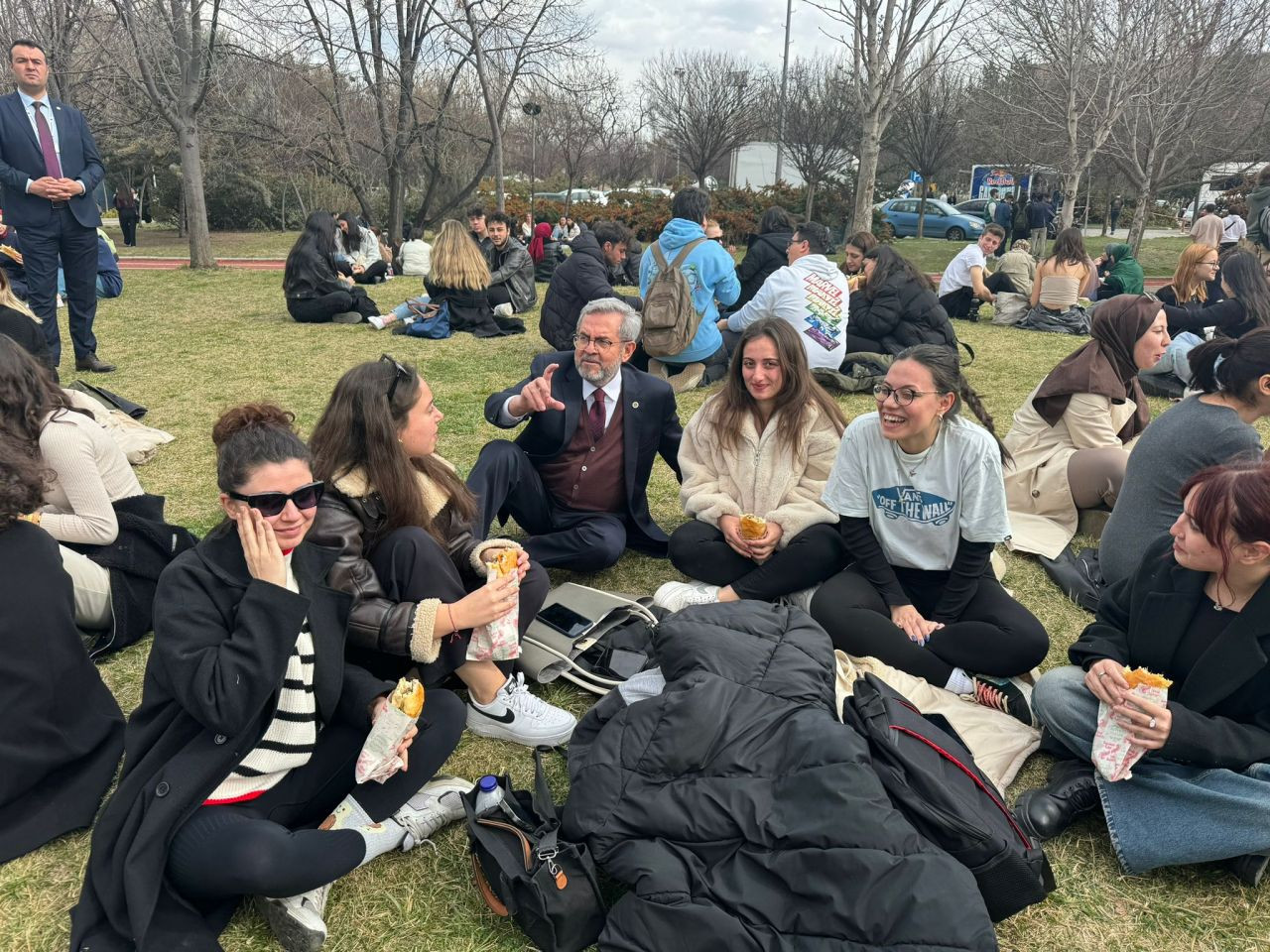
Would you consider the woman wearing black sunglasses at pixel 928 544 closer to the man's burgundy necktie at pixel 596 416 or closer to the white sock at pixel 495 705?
the man's burgundy necktie at pixel 596 416

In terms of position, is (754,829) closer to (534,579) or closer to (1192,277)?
(534,579)

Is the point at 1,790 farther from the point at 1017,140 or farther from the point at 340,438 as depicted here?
the point at 1017,140

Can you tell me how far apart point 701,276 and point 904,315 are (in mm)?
1989

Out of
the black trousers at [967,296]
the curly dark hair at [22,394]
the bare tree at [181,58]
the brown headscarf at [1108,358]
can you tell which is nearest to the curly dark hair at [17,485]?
the curly dark hair at [22,394]

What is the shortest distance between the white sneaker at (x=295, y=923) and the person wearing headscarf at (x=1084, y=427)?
3834 millimetres

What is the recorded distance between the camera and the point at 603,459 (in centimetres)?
446

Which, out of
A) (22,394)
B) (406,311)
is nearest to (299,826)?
(22,394)

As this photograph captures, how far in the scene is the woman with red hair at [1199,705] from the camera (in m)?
2.55

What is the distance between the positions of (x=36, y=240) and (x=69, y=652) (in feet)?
20.3

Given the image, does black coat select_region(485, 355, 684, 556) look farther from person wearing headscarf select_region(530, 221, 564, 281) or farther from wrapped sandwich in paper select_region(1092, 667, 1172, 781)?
person wearing headscarf select_region(530, 221, 564, 281)

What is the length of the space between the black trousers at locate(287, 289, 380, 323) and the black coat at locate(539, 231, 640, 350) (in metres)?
3.90

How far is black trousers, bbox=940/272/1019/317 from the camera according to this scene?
39.6 feet

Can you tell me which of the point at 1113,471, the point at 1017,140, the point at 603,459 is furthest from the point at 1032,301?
the point at 1017,140

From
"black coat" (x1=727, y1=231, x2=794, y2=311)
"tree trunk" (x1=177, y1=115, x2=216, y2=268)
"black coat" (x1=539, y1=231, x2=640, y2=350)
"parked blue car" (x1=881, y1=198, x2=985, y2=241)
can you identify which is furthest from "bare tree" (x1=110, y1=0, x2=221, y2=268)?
"parked blue car" (x1=881, y1=198, x2=985, y2=241)
